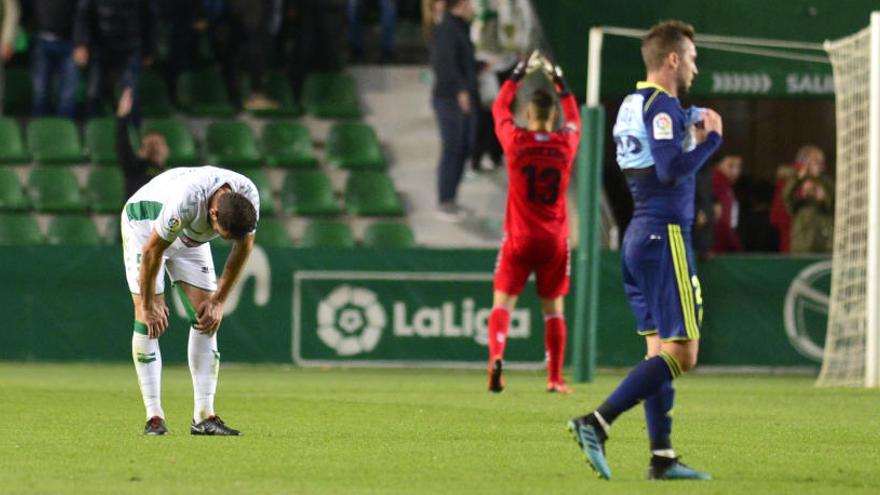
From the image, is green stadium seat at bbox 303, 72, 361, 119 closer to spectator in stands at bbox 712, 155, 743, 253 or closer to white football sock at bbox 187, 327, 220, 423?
spectator in stands at bbox 712, 155, 743, 253

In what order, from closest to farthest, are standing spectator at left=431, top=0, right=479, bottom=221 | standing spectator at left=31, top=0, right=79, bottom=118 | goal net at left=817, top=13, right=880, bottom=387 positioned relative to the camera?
1. goal net at left=817, top=13, right=880, bottom=387
2. standing spectator at left=431, top=0, right=479, bottom=221
3. standing spectator at left=31, top=0, right=79, bottom=118

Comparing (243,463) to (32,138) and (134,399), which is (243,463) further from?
(32,138)

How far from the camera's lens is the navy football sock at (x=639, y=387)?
7.71 metres

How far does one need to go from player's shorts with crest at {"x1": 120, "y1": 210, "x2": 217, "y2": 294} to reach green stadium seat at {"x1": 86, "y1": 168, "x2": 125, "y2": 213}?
1053 centimetres

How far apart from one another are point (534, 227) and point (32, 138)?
28.8 ft

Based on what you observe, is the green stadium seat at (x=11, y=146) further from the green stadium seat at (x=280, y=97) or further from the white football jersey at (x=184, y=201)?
the white football jersey at (x=184, y=201)

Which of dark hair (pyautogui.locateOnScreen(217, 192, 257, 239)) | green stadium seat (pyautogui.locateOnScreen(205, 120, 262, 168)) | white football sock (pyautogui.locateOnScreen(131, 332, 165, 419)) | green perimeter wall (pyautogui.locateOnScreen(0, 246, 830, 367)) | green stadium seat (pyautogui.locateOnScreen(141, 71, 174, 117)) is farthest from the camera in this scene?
green stadium seat (pyautogui.locateOnScreen(141, 71, 174, 117))

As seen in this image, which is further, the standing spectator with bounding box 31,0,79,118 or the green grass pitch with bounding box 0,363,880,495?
the standing spectator with bounding box 31,0,79,118

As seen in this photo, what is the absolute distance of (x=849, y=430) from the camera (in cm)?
1071

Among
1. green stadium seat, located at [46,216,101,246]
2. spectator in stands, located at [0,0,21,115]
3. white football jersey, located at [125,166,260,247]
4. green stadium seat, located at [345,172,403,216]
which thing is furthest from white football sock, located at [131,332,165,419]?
spectator in stands, located at [0,0,21,115]

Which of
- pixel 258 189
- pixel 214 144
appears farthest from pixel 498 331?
pixel 214 144

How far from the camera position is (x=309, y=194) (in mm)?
20422

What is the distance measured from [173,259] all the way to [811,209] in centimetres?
1112

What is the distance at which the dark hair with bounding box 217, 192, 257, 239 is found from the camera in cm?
856
